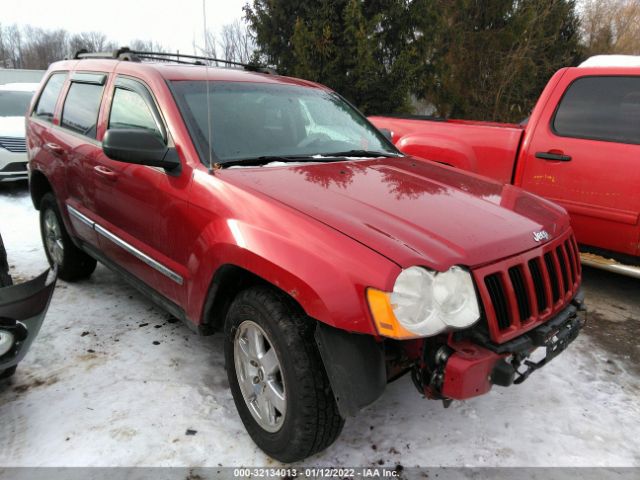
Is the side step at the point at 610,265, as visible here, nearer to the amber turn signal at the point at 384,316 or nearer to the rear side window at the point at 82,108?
the amber turn signal at the point at 384,316

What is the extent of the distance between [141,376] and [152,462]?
73 cm

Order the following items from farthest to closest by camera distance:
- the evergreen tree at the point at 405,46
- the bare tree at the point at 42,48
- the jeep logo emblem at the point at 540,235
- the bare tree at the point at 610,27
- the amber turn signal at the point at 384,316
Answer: the bare tree at the point at 42,48 → the bare tree at the point at 610,27 → the evergreen tree at the point at 405,46 → the jeep logo emblem at the point at 540,235 → the amber turn signal at the point at 384,316

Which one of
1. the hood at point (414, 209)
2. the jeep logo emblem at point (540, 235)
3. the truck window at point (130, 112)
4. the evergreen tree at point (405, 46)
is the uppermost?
the evergreen tree at point (405, 46)

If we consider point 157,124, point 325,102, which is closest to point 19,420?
point 157,124

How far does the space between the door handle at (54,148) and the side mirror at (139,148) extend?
5.00ft

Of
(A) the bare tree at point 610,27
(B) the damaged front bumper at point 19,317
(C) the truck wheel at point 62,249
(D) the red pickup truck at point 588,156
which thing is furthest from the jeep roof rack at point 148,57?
(A) the bare tree at point 610,27

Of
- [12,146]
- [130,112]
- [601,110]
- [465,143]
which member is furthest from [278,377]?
[12,146]

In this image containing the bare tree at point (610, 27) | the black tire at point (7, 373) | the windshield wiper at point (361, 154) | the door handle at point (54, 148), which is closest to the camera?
the black tire at point (7, 373)

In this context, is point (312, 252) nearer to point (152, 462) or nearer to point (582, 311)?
point (152, 462)

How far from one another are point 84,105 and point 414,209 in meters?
2.74

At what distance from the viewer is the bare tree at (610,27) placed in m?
18.5

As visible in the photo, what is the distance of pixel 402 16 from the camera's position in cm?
1026

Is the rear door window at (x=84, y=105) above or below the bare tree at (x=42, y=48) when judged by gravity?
below

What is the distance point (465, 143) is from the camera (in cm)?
472
